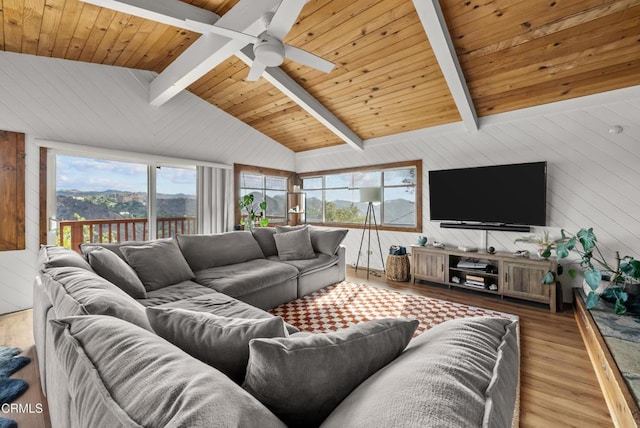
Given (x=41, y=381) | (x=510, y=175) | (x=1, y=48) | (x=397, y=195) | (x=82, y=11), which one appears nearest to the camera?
(x=41, y=381)

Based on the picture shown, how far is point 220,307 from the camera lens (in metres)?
2.08

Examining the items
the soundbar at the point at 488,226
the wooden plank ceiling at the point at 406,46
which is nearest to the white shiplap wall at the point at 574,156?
the soundbar at the point at 488,226

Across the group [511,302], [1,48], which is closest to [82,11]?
[1,48]

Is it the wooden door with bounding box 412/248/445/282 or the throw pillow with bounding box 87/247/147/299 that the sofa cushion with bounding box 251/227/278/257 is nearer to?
the throw pillow with bounding box 87/247/147/299

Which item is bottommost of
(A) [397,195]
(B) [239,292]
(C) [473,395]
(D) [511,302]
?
(D) [511,302]

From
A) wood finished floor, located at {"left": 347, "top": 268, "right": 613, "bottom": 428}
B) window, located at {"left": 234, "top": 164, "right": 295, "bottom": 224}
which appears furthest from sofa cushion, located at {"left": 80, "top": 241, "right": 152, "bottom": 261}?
wood finished floor, located at {"left": 347, "top": 268, "right": 613, "bottom": 428}

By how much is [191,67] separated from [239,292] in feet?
9.04

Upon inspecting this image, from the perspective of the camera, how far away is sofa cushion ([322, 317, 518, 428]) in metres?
0.50

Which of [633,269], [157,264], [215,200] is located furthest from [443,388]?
[215,200]

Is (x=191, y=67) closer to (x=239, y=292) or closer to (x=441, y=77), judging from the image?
(x=239, y=292)

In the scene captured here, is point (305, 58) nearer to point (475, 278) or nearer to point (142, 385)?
point (142, 385)

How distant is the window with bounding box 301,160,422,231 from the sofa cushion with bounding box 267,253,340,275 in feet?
5.24

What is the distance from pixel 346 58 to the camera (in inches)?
133

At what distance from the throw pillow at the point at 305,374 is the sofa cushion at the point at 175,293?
6.00ft
